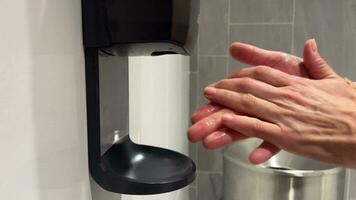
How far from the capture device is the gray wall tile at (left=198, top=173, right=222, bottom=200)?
1437mm

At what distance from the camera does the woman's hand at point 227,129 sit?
1.39ft

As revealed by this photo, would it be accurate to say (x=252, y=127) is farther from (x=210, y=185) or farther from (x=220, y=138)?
(x=210, y=185)

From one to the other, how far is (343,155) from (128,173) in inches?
11.1

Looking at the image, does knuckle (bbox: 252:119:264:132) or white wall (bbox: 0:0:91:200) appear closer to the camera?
white wall (bbox: 0:0:91:200)

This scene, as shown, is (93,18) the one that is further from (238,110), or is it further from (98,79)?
(238,110)

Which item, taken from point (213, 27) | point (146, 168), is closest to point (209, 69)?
point (213, 27)

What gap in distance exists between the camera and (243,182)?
1.05m

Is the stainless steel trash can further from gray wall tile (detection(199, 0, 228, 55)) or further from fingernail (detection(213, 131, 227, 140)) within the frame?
fingernail (detection(213, 131, 227, 140))

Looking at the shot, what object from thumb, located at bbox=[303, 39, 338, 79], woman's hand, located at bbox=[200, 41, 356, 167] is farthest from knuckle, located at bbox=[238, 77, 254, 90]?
thumb, located at bbox=[303, 39, 338, 79]

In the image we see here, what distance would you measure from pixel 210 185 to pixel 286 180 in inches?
19.6

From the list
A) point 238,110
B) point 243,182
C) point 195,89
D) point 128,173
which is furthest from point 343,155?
point 195,89

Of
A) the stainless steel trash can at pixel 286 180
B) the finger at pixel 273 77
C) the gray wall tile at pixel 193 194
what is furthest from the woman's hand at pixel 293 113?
the gray wall tile at pixel 193 194

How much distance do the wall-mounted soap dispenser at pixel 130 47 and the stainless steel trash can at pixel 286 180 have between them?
0.66 meters

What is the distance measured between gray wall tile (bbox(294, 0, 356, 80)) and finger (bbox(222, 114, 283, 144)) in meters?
0.97
